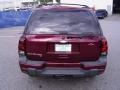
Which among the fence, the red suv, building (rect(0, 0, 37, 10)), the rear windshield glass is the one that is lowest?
building (rect(0, 0, 37, 10))

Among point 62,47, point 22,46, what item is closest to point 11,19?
point 22,46

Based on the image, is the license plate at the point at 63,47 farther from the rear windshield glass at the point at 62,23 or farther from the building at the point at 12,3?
the building at the point at 12,3

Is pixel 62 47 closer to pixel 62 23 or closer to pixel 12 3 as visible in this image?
pixel 62 23

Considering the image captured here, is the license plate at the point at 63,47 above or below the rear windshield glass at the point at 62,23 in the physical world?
below

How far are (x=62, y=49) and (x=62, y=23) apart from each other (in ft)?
1.87

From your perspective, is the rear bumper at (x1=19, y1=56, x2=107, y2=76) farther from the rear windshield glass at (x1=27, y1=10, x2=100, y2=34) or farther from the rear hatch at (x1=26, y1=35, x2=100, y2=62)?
the rear windshield glass at (x1=27, y1=10, x2=100, y2=34)

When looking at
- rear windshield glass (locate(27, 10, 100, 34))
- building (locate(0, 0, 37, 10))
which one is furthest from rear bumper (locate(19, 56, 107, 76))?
building (locate(0, 0, 37, 10))

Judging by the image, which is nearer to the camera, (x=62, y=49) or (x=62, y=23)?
(x=62, y=49)

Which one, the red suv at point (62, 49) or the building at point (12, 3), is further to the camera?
the building at point (12, 3)

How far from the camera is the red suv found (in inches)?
228

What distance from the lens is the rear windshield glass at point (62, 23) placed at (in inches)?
233

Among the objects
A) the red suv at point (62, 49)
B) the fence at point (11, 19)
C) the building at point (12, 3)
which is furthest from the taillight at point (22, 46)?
the building at point (12, 3)

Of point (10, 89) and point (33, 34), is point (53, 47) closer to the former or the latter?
point (33, 34)

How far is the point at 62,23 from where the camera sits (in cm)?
601
